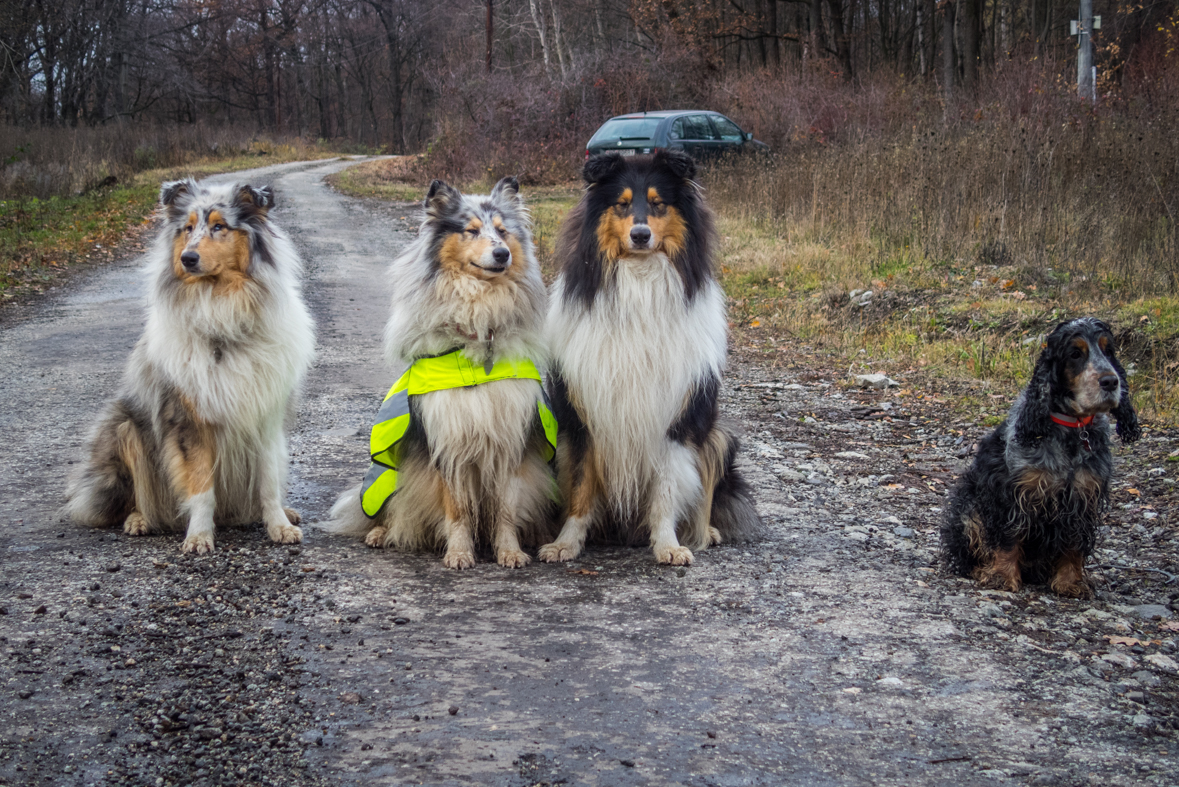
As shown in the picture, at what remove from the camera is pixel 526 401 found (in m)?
4.55

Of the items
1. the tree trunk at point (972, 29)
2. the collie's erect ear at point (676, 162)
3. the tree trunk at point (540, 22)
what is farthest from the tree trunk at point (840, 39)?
the collie's erect ear at point (676, 162)

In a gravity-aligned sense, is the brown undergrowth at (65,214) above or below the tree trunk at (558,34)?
below

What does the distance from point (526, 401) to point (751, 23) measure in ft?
95.7

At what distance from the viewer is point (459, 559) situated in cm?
455

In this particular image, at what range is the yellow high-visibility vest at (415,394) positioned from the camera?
4.53m

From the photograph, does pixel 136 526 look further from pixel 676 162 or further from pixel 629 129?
pixel 629 129

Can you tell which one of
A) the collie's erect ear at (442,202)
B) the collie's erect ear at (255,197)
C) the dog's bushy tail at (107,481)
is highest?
the collie's erect ear at (255,197)

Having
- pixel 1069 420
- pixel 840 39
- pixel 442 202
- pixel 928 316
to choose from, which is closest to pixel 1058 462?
pixel 1069 420

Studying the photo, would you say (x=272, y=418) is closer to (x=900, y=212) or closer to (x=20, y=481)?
(x=20, y=481)

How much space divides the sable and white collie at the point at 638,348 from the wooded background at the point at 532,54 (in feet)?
33.6

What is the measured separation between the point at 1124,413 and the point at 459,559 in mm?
3003

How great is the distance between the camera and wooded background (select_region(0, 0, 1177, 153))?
72.9ft

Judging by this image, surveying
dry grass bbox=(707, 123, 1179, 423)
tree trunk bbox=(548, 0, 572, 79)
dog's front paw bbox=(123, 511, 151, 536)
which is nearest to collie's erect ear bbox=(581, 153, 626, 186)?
dog's front paw bbox=(123, 511, 151, 536)

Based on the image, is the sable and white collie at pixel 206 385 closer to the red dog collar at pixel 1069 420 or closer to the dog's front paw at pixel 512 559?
the dog's front paw at pixel 512 559
